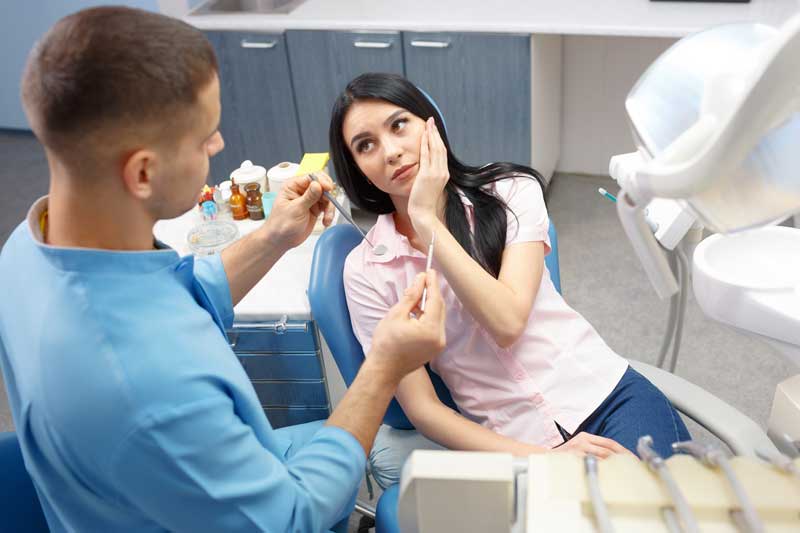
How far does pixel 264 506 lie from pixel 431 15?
2.30m

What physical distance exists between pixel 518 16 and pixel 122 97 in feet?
7.29

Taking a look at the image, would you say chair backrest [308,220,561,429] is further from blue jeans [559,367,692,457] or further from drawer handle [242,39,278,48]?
drawer handle [242,39,278,48]

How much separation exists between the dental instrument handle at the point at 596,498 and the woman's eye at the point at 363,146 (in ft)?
3.12

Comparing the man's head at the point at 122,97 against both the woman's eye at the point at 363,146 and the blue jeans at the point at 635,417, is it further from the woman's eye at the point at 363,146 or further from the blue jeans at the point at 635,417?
the blue jeans at the point at 635,417

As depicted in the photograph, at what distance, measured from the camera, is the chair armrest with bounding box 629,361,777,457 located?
4.72 ft

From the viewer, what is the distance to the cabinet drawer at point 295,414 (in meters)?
2.00

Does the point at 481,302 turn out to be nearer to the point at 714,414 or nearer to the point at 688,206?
the point at 714,414

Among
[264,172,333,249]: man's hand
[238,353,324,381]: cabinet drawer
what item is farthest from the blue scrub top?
[238,353,324,381]: cabinet drawer

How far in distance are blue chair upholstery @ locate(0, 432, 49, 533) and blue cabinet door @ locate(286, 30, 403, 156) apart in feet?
6.74

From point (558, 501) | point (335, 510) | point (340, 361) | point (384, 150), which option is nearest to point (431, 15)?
point (384, 150)

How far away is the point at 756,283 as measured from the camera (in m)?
1.27

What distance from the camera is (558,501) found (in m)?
0.83

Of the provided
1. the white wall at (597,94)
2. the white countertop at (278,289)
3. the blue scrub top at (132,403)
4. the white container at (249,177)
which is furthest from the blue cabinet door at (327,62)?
the blue scrub top at (132,403)

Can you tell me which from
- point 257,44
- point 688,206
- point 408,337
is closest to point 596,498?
point 688,206
